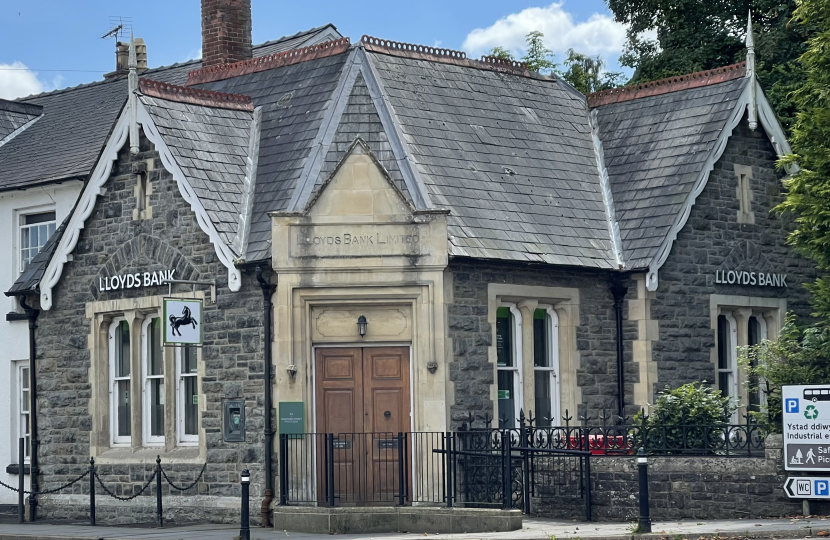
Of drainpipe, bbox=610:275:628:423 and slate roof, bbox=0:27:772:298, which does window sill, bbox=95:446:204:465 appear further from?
drainpipe, bbox=610:275:628:423

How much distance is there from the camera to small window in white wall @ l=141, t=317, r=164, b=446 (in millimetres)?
23500

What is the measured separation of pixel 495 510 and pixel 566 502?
209 cm

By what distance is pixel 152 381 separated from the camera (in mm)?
23641

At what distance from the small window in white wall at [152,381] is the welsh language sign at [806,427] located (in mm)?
10306

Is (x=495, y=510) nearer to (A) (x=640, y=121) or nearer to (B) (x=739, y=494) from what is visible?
(B) (x=739, y=494)

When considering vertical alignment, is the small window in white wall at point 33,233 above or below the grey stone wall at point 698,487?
above

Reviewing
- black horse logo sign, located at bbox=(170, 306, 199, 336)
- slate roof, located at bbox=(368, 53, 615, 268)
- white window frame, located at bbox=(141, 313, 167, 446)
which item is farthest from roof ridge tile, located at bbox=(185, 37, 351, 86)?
black horse logo sign, located at bbox=(170, 306, 199, 336)

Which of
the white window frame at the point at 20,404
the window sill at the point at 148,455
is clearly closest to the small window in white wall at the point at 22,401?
the white window frame at the point at 20,404

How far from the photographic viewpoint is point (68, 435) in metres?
24.1

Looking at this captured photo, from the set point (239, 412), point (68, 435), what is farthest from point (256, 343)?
point (68, 435)

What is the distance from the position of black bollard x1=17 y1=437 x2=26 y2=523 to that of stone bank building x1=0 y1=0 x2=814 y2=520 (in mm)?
629

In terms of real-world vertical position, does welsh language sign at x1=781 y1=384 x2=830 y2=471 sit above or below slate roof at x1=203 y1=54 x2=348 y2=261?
below

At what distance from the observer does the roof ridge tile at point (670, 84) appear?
2539cm

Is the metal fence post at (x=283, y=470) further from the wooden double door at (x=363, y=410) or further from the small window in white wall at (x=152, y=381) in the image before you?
the small window in white wall at (x=152, y=381)
